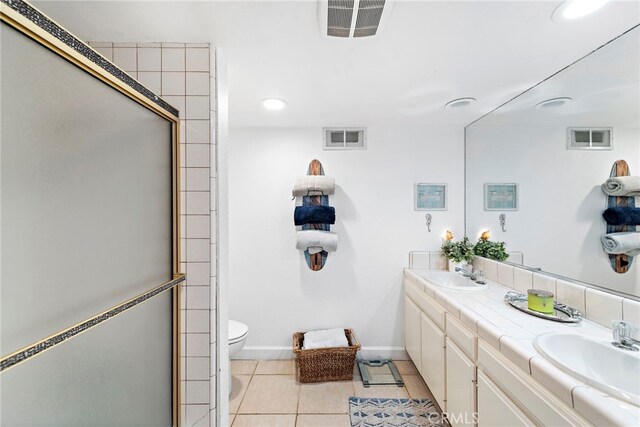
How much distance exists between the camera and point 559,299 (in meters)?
1.58

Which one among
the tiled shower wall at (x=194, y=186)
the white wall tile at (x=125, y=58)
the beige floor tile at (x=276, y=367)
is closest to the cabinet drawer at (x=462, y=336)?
the tiled shower wall at (x=194, y=186)

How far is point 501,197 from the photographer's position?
2141mm

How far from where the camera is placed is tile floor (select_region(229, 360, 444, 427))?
1808mm

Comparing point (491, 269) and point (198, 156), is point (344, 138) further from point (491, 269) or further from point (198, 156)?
point (491, 269)

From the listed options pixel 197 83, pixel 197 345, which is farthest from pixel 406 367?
pixel 197 83

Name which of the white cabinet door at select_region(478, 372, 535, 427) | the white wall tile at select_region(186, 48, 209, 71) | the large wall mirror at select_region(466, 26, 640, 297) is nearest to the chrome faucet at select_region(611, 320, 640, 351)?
the large wall mirror at select_region(466, 26, 640, 297)

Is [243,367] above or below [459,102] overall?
below

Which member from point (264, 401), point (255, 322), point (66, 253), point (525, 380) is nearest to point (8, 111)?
point (66, 253)

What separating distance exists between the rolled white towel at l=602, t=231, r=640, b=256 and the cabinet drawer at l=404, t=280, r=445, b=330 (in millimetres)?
901

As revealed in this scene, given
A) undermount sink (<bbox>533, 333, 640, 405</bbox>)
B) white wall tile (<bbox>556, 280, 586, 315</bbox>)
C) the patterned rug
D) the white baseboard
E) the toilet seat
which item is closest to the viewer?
undermount sink (<bbox>533, 333, 640, 405</bbox>)

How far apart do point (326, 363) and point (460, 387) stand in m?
1.04

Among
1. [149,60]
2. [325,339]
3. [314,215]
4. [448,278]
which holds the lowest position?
[325,339]

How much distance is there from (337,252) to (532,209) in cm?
153

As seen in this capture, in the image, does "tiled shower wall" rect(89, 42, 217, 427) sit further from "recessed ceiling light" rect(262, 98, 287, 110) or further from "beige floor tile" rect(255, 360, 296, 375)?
"beige floor tile" rect(255, 360, 296, 375)
